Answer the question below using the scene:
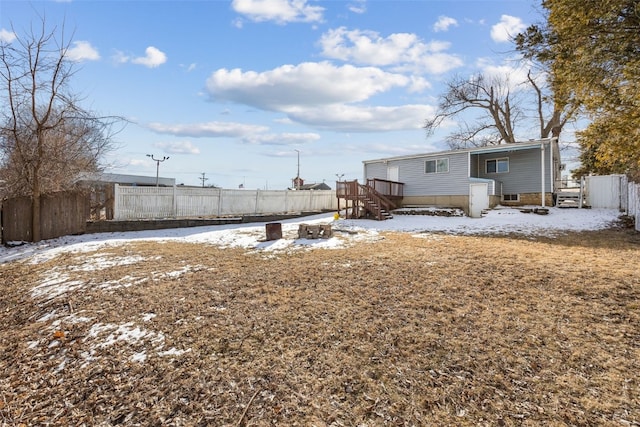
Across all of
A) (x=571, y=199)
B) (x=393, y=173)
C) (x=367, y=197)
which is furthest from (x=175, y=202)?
(x=571, y=199)

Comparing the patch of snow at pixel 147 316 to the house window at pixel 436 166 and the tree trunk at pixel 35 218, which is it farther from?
the house window at pixel 436 166

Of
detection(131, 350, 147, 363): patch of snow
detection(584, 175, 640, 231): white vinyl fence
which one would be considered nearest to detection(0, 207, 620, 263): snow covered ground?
detection(584, 175, 640, 231): white vinyl fence

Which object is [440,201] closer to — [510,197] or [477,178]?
[477,178]

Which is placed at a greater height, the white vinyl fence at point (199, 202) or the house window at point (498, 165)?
the house window at point (498, 165)

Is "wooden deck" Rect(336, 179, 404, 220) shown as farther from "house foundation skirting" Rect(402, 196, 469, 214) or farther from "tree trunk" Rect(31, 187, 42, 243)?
"tree trunk" Rect(31, 187, 42, 243)

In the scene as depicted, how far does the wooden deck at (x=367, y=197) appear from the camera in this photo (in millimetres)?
15359

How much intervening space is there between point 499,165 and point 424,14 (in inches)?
439

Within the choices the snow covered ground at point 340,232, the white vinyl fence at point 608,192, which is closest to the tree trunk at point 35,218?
the snow covered ground at point 340,232

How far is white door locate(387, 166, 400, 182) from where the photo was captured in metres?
19.0

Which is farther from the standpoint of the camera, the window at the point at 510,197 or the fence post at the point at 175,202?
the window at the point at 510,197

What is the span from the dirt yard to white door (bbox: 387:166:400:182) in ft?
44.3

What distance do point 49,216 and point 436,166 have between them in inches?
662

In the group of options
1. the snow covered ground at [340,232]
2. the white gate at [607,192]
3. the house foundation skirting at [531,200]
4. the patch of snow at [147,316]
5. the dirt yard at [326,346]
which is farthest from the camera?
the house foundation skirting at [531,200]

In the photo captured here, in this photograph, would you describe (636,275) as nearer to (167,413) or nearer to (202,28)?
(167,413)
